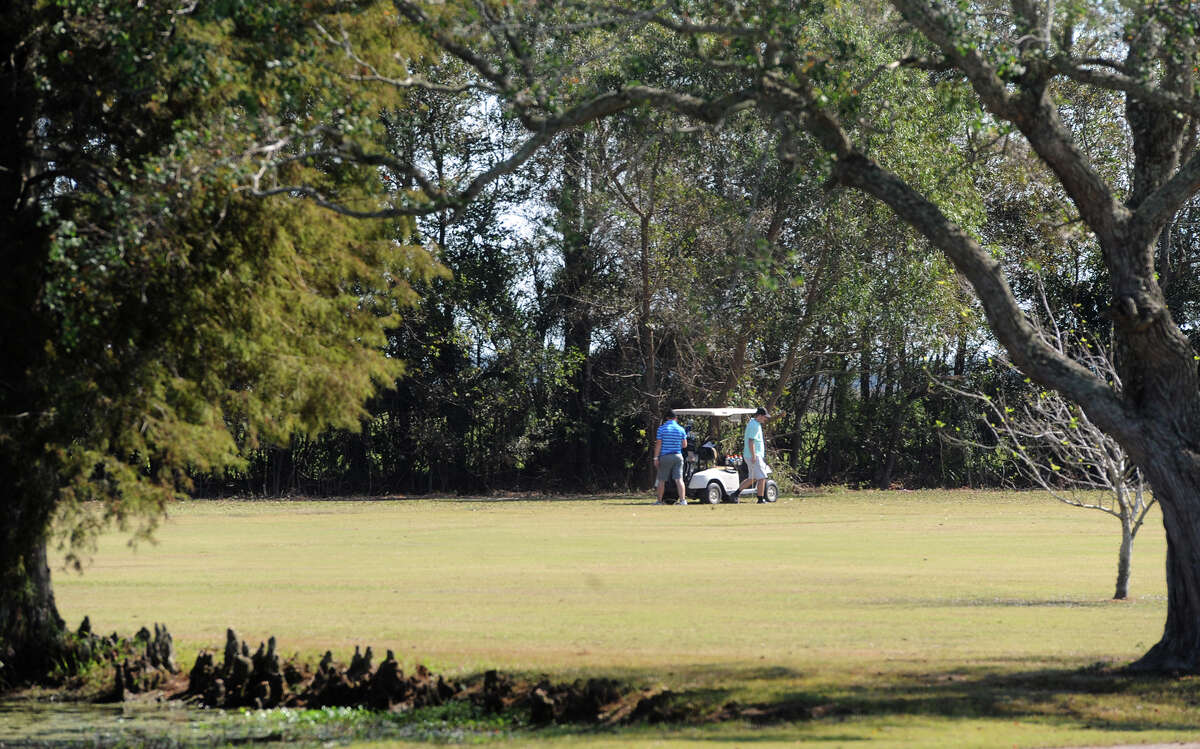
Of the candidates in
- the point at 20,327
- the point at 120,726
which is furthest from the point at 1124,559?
the point at 20,327

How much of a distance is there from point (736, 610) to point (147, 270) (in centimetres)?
685

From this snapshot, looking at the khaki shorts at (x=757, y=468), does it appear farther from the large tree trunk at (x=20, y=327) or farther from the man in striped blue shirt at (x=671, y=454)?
the large tree trunk at (x=20, y=327)

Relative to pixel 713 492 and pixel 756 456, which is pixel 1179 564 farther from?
pixel 713 492

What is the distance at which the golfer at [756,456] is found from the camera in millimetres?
33781

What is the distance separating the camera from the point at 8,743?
36.2 ft

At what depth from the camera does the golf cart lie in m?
35.8

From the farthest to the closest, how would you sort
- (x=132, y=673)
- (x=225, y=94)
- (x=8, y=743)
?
(x=132, y=673), (x=225, y=94), (x=8, y=743)

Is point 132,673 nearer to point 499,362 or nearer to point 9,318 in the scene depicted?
point 9,318

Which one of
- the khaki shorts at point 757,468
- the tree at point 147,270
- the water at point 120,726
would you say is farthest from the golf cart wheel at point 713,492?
the water at point 120,726

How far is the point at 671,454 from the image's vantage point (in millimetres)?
34625

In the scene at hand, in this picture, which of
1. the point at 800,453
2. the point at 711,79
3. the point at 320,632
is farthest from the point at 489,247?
the point at 320,632

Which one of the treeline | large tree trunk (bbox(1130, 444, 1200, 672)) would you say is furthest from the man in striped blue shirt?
large tree trunk (bbox(1130, 444, 1200, 672))

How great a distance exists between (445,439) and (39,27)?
108 ft

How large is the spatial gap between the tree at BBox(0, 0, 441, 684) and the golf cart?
22287mm
